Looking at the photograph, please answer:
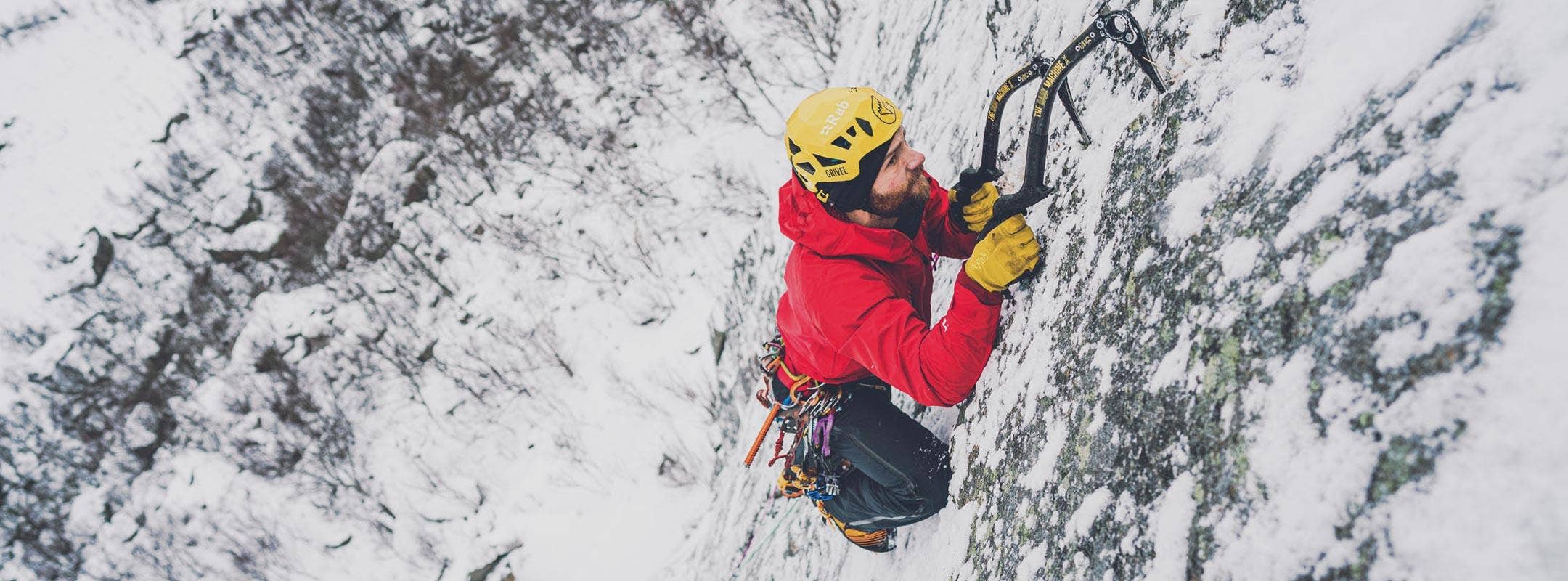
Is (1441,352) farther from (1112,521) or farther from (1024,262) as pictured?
(1024,262)

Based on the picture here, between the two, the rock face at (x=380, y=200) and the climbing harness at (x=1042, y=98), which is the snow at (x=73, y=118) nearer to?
the rock face at (x=380, y=200)

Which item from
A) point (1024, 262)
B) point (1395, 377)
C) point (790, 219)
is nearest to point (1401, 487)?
point (1395, 377)

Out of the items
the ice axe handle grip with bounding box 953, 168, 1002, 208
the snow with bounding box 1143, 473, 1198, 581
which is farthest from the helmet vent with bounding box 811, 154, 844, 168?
the snow with bounding box 1143, 473, 1198, 581

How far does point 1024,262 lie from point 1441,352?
1.16 meters

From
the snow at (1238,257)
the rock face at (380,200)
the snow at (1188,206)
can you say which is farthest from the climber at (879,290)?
the rock face at (380,200)

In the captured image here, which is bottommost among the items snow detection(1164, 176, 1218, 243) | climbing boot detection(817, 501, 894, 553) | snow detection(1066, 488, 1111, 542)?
snow detection(1066, 488, 1111, 542)

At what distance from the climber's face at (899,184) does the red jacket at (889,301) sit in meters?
0.09

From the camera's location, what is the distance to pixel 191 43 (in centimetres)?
1542

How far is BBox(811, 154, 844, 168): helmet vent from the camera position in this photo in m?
2.28

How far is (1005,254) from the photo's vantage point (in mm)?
1987

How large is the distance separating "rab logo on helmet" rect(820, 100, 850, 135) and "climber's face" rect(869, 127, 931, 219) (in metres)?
0.17

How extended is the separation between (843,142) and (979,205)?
454 millimetres

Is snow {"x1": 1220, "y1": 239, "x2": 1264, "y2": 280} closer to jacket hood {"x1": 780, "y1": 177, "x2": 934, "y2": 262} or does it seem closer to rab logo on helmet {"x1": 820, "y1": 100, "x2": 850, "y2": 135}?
jacket hood {"x1": 780, "y1": 177, "x2": 934, "y2": 262}

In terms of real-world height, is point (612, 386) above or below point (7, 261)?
below
